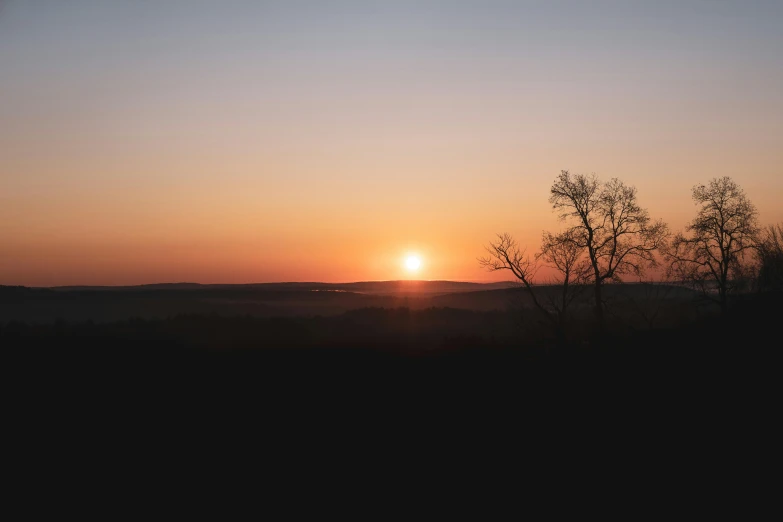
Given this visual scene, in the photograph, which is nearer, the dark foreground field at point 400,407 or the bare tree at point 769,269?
the dark foreground field at point 400,407

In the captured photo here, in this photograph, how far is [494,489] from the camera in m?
22.0

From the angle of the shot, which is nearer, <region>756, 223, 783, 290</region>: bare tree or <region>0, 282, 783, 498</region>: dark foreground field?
<region>0, 282, 783, 498</region>: dark foreground field

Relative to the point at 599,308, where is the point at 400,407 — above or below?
below

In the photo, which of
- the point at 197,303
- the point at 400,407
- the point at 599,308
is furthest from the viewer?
the point at 197,303

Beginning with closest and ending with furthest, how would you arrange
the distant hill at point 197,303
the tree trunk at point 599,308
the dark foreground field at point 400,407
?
the dark foreground field at point 400,407
the tree trunk at point 599,308
the distant hill at point 197,303

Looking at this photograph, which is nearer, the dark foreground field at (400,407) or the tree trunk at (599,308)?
the dark foreground field at (400,407)

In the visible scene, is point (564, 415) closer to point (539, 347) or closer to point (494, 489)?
point (494, 489)

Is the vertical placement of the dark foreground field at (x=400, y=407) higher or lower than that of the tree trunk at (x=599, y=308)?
lower

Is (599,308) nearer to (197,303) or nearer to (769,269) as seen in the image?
(769,269)

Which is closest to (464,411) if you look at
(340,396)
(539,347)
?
(340,396)

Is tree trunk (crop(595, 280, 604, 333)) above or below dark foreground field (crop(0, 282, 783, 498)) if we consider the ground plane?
above

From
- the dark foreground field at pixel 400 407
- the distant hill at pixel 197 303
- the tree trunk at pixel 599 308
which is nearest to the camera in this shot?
the dark foreground field at pixel 400 407

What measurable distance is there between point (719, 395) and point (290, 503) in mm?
22055

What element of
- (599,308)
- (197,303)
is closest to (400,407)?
(599,308)
